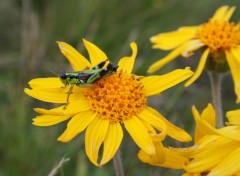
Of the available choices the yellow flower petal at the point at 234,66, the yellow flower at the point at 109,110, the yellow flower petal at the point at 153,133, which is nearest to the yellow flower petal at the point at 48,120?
the yellow flower at the point at 109,110

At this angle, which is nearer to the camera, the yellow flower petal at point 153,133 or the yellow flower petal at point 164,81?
the yellow flower petal at point 153,133

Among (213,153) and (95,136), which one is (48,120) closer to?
(95,136)

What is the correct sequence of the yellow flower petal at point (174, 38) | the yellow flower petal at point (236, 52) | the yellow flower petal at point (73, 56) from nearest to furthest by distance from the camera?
the yellow flower petal at point (73, 56) < the yellow flower petal at point (236, 52) < the yellow flower petal at point (174, 38)

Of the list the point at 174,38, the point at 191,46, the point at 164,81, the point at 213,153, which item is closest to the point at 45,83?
the point at 164,81

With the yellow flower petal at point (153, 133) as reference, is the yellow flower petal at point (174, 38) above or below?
above

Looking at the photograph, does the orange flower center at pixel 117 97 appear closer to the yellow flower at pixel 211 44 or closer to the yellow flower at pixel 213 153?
the yellow flower at pixel 213 153

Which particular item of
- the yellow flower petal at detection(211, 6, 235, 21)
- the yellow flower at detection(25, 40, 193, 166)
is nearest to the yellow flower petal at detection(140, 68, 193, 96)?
the yellow flower at detection(25, 40, 193, 166)
